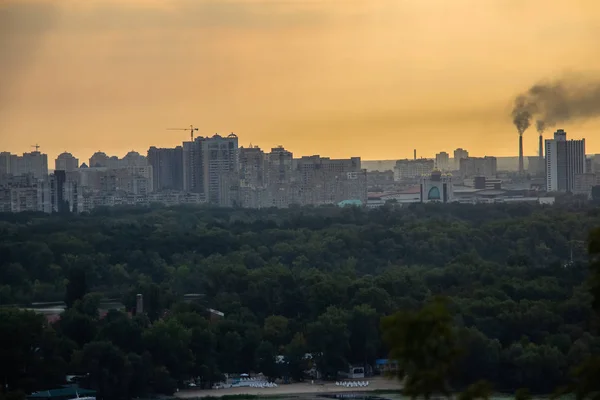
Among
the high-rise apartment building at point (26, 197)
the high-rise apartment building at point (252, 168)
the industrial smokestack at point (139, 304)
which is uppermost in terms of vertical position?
the high-rise apartment building at point (252, 168)

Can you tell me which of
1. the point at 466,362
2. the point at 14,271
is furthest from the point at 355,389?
the point at 14,271

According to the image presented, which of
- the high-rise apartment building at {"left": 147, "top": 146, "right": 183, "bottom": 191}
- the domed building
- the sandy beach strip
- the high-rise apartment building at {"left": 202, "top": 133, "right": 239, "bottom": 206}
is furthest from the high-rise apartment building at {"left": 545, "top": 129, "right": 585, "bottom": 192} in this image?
the sandy beach strip

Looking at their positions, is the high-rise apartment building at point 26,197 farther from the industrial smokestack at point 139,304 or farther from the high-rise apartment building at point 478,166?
the high-rise apartment building at point 478,166

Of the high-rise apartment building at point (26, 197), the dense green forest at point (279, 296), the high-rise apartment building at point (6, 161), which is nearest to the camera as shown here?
the dense green forest at point (279, 296)

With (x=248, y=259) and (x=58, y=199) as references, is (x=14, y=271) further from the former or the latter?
(x=58, y=199)

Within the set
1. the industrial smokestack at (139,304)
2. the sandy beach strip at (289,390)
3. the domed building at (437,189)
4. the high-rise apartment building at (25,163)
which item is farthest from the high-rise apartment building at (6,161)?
the sandy beach strip at (289,390)

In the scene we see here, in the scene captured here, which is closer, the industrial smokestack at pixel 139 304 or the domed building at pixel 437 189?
the industrial smokestack at pixel 139 304
